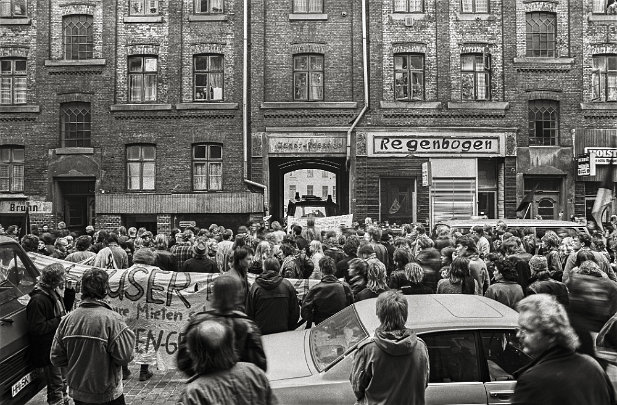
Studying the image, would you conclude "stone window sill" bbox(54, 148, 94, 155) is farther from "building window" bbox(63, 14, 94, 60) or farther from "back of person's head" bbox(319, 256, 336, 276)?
"back of person's head" bbox(319, 256, 336, 276)

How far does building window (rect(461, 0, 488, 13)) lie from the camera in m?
22.5

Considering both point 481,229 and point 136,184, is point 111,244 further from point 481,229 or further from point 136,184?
point 136,184

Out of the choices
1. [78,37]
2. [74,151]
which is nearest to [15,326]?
[74,151]

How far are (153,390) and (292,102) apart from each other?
15680 mm

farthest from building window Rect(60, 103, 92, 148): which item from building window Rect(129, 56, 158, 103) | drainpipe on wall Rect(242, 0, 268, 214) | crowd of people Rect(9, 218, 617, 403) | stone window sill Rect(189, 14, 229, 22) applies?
crowd of people Rect(9, 218, 617, 403)

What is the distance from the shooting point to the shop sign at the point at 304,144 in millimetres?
21953

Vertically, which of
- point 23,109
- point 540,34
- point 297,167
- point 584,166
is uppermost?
point 540,34

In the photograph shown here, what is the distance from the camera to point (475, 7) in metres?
22.5

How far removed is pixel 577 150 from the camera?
22.4 meters

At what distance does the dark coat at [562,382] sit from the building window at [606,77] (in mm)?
22320

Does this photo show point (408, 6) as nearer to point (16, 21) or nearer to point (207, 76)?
point (207, 76)

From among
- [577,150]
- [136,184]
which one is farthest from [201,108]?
[577,150]

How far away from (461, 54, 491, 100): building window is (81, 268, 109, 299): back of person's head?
1948cm

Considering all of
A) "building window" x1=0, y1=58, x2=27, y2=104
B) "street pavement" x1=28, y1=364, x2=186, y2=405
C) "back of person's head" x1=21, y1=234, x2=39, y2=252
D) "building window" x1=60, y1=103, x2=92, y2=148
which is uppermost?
"building window" x1=0, y1=58, x2=27, y2=104
